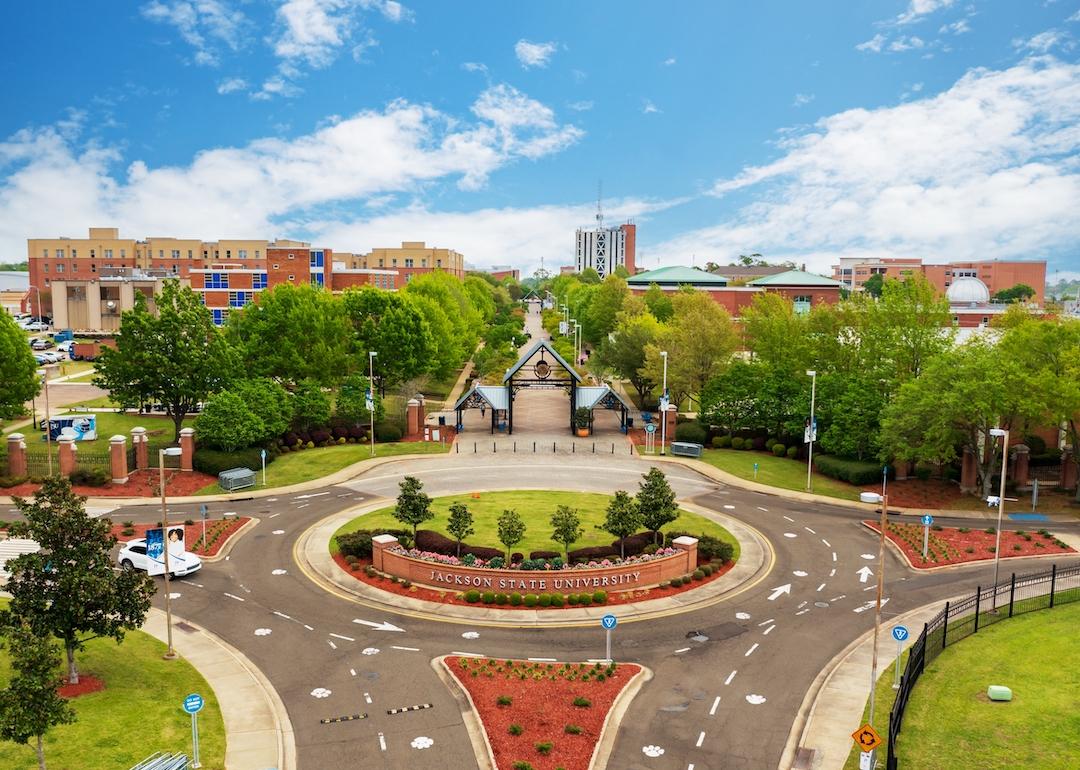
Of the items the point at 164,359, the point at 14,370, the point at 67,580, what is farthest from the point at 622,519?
the point at 14,370

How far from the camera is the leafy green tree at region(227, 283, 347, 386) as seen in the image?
64625 mm

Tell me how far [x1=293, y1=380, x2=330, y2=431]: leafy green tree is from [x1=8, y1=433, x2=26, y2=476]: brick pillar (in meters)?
17.4

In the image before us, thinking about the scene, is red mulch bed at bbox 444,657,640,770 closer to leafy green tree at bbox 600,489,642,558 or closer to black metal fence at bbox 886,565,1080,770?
black metal fence at bbox 886,565,1080,770

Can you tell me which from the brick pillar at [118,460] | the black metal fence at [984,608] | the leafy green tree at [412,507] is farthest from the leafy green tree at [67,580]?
the brick pillar at [118,460]

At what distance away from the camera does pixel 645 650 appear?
27.1 metres

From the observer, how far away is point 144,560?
112 ft

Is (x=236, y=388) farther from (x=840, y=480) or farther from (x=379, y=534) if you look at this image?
(x=840, y=480)

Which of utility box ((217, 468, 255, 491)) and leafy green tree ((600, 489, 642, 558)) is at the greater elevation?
leafy green tree ((600, 489, 642, 558))

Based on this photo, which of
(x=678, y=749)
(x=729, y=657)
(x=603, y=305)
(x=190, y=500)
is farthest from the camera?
(x=603, y=305)

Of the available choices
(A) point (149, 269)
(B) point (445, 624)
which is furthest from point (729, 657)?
(A) point (149, 269)

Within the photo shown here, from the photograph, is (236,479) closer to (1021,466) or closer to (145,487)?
(145,487)

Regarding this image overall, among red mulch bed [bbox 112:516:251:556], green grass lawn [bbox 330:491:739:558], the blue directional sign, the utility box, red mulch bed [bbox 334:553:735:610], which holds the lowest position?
red mulch bed [bbox 334:553:735:610]

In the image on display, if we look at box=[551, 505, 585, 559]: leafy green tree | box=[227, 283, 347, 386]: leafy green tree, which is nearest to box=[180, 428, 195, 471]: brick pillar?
box=[227, 283, 347, 386]: leafy green tree

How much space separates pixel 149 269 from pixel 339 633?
536ft
